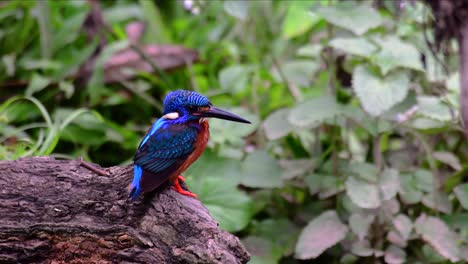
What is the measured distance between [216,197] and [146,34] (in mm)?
2700

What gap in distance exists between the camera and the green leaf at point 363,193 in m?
3.58

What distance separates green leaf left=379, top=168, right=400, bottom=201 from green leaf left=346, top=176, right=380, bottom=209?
0.03m

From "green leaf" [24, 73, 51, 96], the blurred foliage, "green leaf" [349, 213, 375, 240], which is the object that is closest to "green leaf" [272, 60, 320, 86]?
the blurred foliage

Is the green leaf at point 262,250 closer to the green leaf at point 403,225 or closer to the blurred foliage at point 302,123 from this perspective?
the blurred foliage at point 302,123

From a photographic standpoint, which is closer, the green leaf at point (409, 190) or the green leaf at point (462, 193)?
the green leaf at point (462, 193)

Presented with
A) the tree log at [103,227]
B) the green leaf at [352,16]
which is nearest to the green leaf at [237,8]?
the green leaf at [352,16]

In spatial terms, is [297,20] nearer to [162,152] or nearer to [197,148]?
[197,148]

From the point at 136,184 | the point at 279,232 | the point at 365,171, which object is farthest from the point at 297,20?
the point at 136,184

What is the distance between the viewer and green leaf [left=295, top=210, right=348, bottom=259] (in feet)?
12.0

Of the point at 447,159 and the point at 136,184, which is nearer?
the point at 136,184

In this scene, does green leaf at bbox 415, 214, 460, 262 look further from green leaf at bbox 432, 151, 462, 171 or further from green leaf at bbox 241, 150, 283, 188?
green leaf at bbox 241, 150, 283, 188

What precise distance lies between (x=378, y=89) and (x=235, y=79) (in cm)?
147

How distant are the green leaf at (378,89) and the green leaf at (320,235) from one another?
0.59 m

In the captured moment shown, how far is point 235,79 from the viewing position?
5082 millimetres
